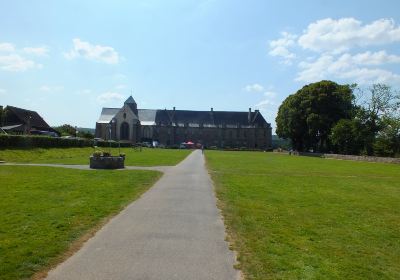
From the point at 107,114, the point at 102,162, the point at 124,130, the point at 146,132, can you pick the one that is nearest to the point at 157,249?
the point at 102,162

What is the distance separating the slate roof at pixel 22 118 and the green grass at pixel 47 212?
65199 millimetres

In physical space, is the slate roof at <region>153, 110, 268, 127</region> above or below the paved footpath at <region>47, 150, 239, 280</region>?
above

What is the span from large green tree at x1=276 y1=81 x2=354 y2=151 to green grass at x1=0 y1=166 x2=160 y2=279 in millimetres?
58057

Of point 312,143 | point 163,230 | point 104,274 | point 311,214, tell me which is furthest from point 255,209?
point 312,143

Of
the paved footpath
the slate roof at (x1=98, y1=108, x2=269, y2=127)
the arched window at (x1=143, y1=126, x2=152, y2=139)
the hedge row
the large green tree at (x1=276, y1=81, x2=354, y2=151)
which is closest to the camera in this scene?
the paved footpath

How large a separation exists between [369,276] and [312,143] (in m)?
77.3

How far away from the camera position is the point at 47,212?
11.1 m

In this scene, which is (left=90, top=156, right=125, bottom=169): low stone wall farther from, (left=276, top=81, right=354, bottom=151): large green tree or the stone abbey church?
the stone abbey church

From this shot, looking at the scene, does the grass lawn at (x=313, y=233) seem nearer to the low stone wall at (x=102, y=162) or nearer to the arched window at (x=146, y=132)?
the low stone wall at (x=102, y=162)

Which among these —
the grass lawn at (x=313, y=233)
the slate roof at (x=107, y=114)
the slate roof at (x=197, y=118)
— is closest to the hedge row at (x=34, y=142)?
the grass lawn at (x=313, y=233)

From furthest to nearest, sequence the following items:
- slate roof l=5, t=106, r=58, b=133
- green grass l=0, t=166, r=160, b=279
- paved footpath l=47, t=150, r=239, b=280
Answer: slate roof l=5, t=106, r=58, b=133, green grass l=0, t=166, r=160, b=279, paved footpath l=47, t=150, r=239, b=280

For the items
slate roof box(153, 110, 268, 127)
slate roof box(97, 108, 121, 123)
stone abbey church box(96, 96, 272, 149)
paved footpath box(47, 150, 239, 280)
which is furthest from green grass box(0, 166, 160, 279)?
slate roof box(153, 110, 268, 127)

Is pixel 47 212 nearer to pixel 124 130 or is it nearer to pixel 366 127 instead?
pixel 366 127

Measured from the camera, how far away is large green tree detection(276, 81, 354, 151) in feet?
240
